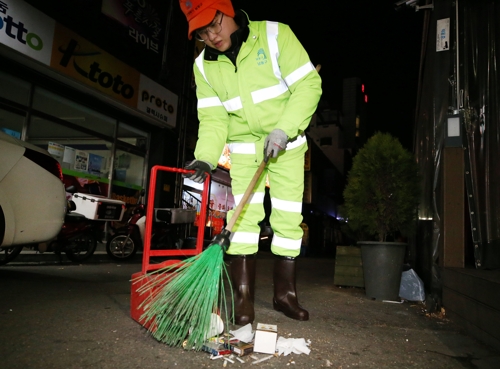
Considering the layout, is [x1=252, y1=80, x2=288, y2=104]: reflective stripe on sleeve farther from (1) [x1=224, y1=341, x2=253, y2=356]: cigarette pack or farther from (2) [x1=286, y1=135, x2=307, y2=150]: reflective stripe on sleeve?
(1) [x1=224, y1=341, x2=253, y2=356]: cigarette pack

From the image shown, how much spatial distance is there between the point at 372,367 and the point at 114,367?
46.8 inches

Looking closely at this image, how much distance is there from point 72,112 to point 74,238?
161 inches

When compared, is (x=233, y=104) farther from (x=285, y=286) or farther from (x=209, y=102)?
(x=285, y=286)

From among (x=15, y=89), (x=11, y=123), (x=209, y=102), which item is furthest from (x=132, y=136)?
(x=209, y=102)

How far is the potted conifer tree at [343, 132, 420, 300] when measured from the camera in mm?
3697

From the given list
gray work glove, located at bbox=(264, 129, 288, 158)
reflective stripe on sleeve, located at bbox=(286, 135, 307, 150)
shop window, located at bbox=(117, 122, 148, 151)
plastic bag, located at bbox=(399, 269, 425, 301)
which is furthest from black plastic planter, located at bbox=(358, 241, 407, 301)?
shop window, located at bbox=(117, 122, 148, 151)

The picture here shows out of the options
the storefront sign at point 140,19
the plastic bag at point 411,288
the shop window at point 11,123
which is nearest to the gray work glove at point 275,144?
the plastic bag at point 411,288

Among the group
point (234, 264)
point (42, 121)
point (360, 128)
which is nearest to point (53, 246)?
point (42, 121)

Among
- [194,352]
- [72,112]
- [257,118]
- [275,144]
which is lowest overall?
[194,352]

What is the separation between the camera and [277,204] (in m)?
2.73

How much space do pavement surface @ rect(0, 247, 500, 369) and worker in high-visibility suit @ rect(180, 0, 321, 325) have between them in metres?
0.36

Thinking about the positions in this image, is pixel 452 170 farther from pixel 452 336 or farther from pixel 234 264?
pixel 234 264

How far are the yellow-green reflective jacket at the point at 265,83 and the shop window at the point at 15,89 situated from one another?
6317 mm

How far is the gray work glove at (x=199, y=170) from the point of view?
7.96 ft
